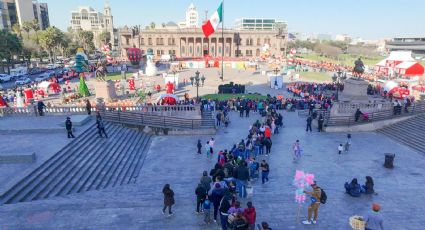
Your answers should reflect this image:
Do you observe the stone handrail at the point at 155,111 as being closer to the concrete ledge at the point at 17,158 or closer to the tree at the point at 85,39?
the concrete ledge at the point at 17,158

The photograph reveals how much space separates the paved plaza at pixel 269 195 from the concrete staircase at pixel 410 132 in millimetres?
885

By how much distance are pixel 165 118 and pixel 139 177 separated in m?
8.34

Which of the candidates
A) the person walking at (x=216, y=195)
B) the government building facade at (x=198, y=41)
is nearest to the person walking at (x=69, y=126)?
the person walking at (x=216, y=195)

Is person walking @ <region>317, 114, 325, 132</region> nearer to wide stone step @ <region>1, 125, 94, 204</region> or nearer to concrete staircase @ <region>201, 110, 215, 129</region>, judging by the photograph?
concrete staircase @ <region>201, 110, 215, 129</region>

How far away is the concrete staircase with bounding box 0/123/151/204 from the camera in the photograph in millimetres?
11808

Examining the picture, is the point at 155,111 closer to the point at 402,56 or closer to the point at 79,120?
the point at 79,120

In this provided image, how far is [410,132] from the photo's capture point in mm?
20578

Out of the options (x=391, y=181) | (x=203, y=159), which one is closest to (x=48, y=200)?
(x=203, y=159)

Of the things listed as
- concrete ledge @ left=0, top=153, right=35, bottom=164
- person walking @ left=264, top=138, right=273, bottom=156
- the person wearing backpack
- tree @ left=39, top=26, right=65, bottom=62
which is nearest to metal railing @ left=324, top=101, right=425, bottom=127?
person walking @ left=264, top=138, right=273, bottom=156

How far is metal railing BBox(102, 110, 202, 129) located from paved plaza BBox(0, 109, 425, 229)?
2326 mm

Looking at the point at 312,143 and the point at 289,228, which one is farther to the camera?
the point at 312,143

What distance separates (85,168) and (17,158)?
301 cm

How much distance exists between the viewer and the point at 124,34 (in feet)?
324

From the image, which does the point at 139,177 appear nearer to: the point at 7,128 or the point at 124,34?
the point at 7,128
